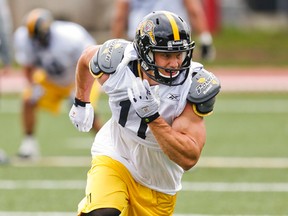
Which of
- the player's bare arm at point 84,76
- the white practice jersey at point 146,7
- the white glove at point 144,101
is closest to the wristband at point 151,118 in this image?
the white glove at point 144,101

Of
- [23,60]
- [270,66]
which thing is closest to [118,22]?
[23,60]

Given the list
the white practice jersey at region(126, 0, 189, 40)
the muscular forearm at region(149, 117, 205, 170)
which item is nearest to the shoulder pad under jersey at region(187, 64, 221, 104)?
the muscular forearm at region(149, 117, 205, 170)

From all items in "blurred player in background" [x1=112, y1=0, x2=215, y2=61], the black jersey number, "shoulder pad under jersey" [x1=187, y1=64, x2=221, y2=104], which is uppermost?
"shoulder pad under jersey" [x1=187, y1=64, x2=221, y2=104]

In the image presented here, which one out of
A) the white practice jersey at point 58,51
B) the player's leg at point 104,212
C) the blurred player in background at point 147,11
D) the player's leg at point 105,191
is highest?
the player's leg at point 105,191

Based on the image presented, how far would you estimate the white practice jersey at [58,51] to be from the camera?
9.05 m

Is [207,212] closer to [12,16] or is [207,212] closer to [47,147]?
[47,147]

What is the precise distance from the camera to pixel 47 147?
383 inches

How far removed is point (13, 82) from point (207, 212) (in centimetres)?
949

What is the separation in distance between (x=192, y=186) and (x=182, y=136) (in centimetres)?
304

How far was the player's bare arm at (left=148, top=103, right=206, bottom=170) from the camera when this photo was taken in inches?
182

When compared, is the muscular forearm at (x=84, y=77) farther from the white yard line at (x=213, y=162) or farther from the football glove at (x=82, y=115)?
the white yard line at (x=213, y=162)

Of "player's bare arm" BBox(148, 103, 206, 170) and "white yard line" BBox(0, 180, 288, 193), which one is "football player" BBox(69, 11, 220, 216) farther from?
"white yard line" BBox(0, 180, 288, 193)

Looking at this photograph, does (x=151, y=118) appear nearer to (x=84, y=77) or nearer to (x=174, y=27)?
(x=174, y=27)

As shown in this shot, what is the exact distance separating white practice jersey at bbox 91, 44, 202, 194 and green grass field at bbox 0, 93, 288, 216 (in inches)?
67.8
